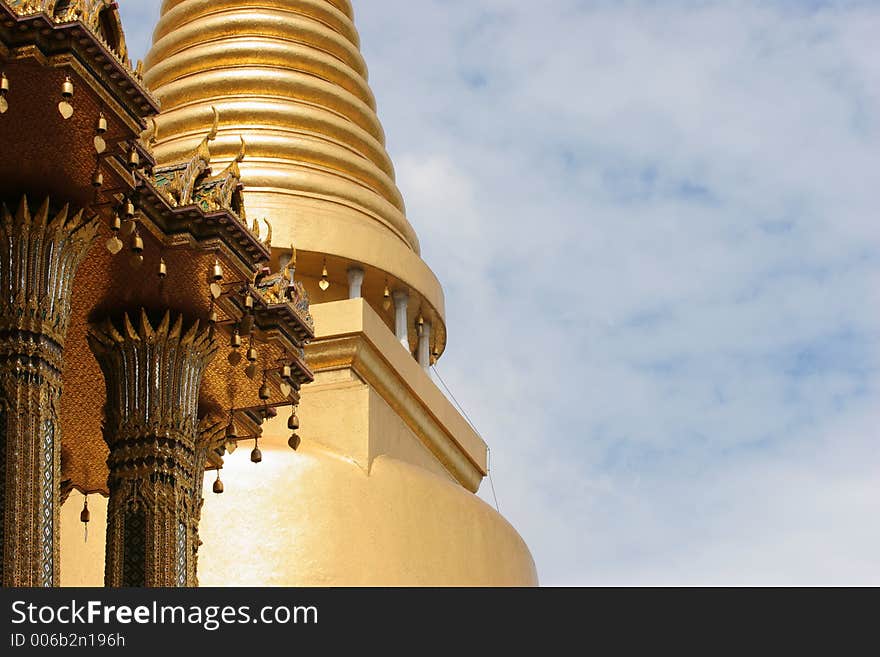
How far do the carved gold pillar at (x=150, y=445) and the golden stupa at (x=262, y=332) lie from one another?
14 millimetres

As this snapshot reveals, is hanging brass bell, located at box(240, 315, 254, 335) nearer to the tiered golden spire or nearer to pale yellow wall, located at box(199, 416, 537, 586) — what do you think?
pale yellow wall, located at box(199, 416, 537, 586)

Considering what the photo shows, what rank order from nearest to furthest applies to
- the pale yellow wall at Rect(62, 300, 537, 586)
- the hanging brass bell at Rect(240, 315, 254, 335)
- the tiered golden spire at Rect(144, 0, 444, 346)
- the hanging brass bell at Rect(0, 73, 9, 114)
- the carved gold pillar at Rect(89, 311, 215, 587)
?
the hanging brass bell at Rect(0, 73, 9, 114) < the carved gold pillar at Rect(89, 311, 215, 587) < the hanging brass bell at Rect(240, 315, 254, 335) < the pale yellow wall at Rect(62, 300, 537, 586) < the tiered golden spire at Rect(144, 0, 444, 346)

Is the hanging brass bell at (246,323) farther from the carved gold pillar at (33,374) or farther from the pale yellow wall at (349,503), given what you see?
the pale yellow wall at (349,503)

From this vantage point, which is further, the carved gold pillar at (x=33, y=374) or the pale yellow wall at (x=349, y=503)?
the pale yellow wall at (x=349, y=503)

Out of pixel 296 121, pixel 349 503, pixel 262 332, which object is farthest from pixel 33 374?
pixel 296 121

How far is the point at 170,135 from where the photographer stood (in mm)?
19094

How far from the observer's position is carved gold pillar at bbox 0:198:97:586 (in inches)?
368

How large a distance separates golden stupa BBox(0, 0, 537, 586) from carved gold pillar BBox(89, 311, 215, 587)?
14 millimetres

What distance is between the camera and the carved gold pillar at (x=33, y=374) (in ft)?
30.7

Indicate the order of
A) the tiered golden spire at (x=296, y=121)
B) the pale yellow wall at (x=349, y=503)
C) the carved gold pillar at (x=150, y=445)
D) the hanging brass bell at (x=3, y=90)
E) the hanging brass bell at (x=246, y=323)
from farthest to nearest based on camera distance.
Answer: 1. the tiered golden spire at (x=296, y=121)
2. the pale yellow wall at (x=349, y=503)
3. the hanging brass bell at (x=246, y=323)
4. the carved gold pillar at (x=150, y=445)
5. the hanging brass bell at (x=3, y=90)

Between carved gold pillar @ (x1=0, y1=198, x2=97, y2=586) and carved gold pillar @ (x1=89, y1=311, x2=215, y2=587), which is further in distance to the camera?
carved gold pillar @ (x1=89, y1=311, x2=215, y2=587)

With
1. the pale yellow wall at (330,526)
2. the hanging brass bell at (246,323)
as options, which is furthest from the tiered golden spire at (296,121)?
the hanging brass bell at (246,323)

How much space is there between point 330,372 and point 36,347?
6829mm

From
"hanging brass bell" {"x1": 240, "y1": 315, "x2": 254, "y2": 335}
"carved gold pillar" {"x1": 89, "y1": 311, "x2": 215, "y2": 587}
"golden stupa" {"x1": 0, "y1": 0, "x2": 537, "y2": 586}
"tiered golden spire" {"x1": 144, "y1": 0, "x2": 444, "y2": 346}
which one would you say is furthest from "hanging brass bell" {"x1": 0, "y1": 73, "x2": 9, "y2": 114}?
"tiered golden spire" {"x1": 144, "y1": 0, "x2": 444, "y2": 346}
